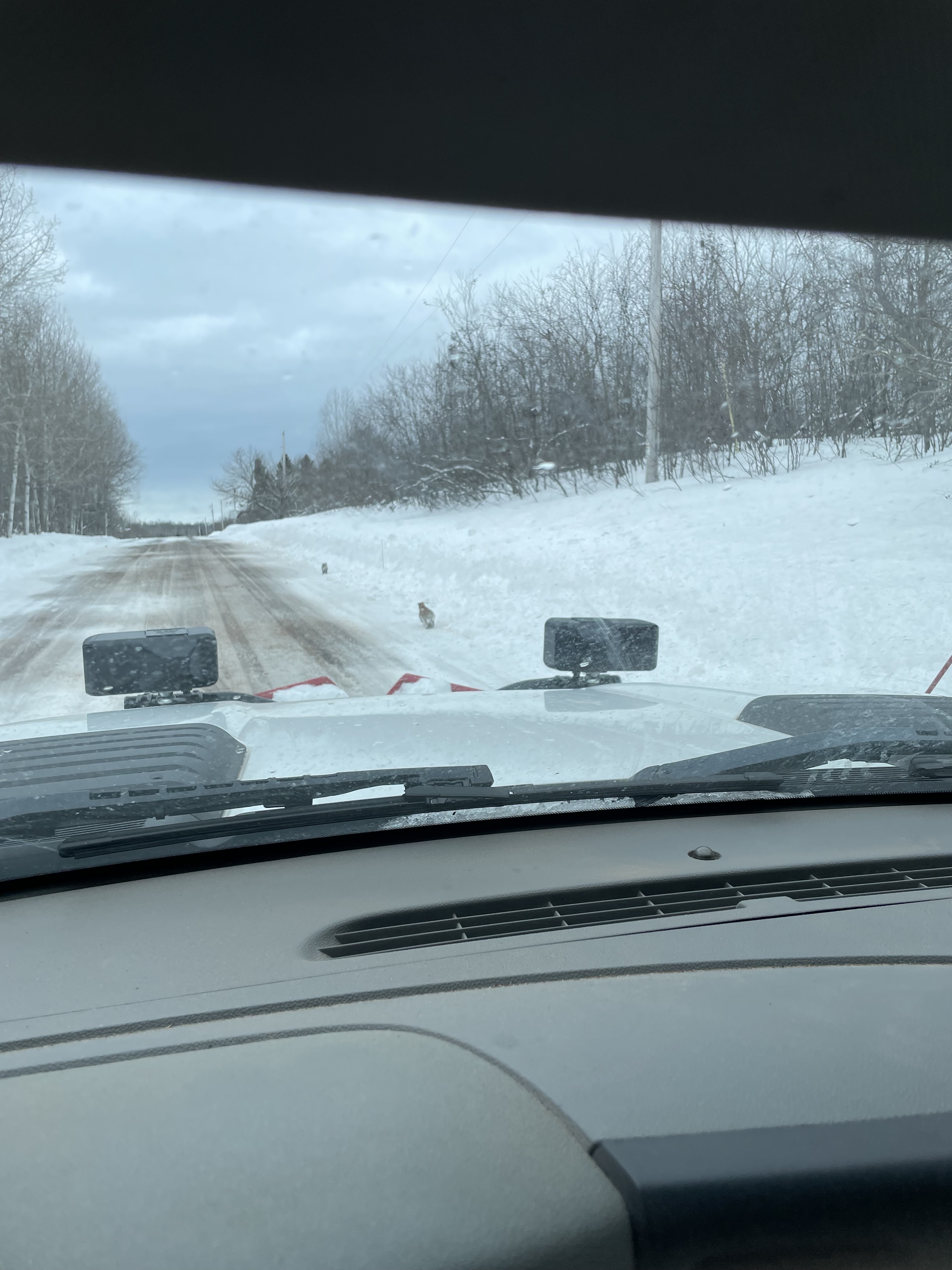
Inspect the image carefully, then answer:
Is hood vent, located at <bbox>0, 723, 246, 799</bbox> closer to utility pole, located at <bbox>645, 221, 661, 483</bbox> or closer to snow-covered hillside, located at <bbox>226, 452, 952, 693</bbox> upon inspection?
snow-covered hillside, located at <bbox>226, 452, 952, 693</bbox>

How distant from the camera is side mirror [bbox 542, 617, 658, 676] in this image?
3.76 meters

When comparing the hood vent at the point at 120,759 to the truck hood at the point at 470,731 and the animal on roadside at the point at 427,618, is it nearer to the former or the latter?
the truck hood at the point at 470,731

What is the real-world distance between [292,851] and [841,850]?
5.07 ft

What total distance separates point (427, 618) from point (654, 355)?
150 inches

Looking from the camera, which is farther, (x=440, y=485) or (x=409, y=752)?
(x=440, y=485)

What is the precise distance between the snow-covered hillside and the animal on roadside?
137 mm

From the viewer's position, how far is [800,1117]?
5.41 feet

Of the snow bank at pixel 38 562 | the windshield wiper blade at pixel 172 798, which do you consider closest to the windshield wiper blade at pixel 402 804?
the windshield wiper blade at pixel 172 798

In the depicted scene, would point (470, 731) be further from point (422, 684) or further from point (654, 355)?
point (654, 355)

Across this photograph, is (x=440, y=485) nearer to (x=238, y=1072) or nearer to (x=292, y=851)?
(x=292, y=851)

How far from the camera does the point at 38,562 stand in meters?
9.00

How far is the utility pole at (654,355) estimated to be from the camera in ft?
29.3

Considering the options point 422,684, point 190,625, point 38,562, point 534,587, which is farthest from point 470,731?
point 534,587

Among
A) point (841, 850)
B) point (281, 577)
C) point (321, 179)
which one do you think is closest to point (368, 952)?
point (841, 850)
